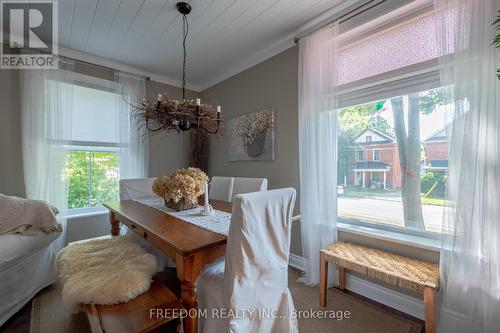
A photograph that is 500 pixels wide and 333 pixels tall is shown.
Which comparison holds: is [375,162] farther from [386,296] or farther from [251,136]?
[251,136]

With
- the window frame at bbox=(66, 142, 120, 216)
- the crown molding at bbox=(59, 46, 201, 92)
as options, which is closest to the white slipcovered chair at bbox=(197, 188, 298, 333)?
the window frame at bbox=(66, 142, 120, 216)

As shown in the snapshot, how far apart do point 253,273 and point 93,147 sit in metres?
2.84

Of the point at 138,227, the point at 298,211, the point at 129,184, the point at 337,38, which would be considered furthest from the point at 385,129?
the point at 129,184

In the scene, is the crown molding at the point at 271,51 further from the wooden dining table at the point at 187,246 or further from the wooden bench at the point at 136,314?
the wooden bench at the point at 136,314

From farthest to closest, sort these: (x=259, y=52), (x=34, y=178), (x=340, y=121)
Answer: (x=259, y=52) → (x=34, y=178) → (x=340, y=121)

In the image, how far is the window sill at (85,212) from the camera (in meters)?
2.72

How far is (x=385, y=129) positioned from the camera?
1929 millimetres

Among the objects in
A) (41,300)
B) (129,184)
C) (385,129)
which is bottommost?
(41,300)

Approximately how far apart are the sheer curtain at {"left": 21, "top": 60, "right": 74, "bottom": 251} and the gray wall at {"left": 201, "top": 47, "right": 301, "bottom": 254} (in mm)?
2011

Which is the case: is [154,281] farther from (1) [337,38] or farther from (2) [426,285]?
(1) [337,38]

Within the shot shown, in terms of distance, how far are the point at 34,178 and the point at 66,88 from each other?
1081 millimetres

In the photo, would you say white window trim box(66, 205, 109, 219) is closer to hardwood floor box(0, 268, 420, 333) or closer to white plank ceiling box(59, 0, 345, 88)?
hardwood floor box(0, 268, 420, 333)

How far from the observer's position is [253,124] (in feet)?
9.40

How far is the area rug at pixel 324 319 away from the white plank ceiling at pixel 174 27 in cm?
239
